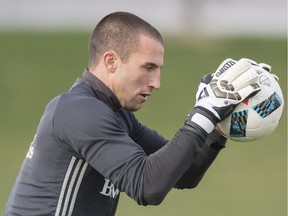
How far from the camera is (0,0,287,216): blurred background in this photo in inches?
558

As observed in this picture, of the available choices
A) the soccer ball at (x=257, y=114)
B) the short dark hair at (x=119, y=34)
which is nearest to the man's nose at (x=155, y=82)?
the short dark hair at (x=119, y=34)

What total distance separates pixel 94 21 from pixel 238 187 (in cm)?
1080

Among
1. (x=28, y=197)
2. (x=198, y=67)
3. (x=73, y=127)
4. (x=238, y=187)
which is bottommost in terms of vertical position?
(x=28, y=197)

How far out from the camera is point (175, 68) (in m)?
22.1

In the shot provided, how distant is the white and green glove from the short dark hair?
52cm

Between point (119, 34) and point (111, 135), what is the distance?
2.71ft

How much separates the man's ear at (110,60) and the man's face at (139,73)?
0.11 ft

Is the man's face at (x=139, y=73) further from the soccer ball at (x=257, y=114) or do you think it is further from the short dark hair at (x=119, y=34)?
the soccer ball at (x=257, y=114)

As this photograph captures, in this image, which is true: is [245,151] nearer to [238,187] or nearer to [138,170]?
[238,187]

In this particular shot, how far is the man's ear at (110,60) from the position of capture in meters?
6.13

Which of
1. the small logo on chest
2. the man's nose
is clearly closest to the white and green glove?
the man's nose

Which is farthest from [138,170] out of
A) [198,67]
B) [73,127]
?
[198,67]

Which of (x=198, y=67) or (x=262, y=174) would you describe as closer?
(x=262, y=174)

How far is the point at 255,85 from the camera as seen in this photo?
234 inches
